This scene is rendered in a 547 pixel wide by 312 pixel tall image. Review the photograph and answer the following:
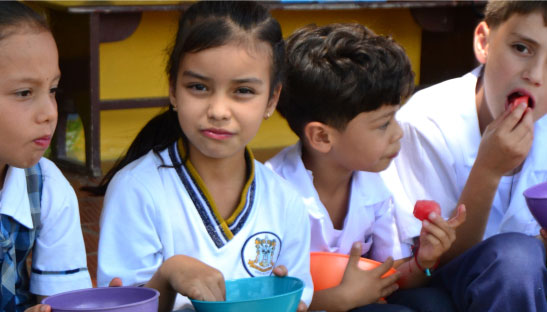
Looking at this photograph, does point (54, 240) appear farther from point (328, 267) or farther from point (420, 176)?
→ point (420, 176)

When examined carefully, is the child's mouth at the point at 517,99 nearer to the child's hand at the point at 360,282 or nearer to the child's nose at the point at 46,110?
the child's hand at the point at 360,282

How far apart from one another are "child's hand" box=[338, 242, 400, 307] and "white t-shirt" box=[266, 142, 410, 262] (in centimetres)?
16

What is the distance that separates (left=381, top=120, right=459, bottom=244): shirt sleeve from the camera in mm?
2484

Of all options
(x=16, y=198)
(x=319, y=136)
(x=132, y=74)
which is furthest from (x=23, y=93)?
(x=132, y=74)

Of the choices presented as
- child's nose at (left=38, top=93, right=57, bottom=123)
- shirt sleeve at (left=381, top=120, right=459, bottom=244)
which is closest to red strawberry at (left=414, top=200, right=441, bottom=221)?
shirt sleeve at (left=381, top=120, right=459, bottom=244)

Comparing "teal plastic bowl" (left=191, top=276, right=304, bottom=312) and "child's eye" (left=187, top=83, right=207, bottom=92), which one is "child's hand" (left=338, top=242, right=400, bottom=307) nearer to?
"teal plastic bowl" (left=191, top=276, right=304, bottom=312)

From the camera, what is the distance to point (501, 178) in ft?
8.20

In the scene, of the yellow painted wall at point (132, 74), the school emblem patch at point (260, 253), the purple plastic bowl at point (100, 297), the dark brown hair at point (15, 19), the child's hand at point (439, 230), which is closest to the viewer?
the purple plastic bowl at point (100, 297)

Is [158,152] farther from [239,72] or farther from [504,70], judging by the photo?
[504,70]

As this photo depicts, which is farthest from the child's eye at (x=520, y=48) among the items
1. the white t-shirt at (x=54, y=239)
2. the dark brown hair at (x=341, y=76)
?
the white t-shirt at (x=54, y=239)

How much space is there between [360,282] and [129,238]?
2.09 feet

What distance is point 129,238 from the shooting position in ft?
Answer: 6.38

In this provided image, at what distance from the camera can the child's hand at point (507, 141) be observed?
7.58 feet

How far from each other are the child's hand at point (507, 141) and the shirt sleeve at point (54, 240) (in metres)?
1.11
